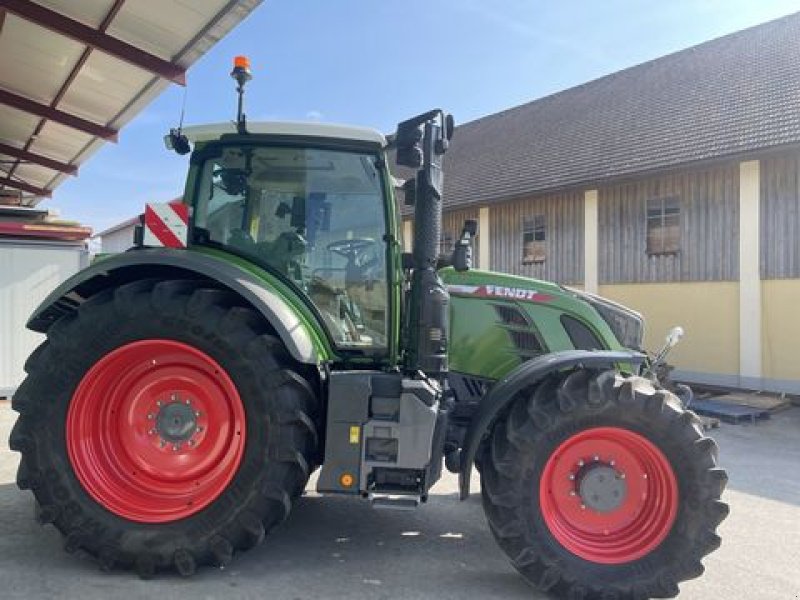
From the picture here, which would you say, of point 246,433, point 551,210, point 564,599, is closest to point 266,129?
point 246,433

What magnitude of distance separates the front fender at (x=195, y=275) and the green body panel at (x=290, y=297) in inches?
2.0

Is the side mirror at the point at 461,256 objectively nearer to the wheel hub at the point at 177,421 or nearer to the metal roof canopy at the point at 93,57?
the wheel hub at the point at 177,421

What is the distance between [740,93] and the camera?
13273 mm

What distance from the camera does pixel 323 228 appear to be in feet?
13.2

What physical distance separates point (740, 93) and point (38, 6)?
12424 millimetres

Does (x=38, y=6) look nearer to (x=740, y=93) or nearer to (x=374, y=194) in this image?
(x=374, y=194)

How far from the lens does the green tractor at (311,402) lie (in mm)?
3508

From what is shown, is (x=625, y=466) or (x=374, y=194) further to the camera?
(x=374, y=194)

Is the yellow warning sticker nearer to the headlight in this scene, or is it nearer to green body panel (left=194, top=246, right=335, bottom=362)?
green body panel (left=194, top=246, right=335, bottom=362)

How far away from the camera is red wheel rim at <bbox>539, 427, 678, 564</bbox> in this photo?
3.59 meters

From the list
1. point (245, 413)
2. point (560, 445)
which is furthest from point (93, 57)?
point (560, 445)

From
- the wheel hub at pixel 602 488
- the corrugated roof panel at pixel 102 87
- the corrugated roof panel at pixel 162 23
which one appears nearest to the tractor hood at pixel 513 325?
the wheel hub at pixel 602 488

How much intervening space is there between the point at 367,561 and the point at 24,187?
19.3 meters

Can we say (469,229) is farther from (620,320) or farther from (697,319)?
(697,319)
